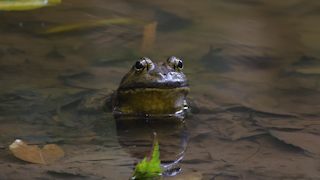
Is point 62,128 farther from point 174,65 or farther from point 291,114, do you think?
point 291,114

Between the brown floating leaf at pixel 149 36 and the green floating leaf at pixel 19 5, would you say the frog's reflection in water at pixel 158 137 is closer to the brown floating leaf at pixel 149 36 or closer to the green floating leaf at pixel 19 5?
the brown floating leaf at pixel 149 36

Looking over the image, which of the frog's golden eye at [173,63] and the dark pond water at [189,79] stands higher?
the frog's golden eye at [173,63]

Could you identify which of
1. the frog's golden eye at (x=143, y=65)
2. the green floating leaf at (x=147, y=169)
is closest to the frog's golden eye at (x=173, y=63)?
the frog's golden eye at (x=143, y=65)

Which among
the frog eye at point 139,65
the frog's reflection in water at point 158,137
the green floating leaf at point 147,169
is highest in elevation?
the frog eye at point 139,65

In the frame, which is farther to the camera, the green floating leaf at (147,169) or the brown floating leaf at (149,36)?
the brown floating leaf at (149,36)

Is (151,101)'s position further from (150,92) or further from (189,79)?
(189,79)

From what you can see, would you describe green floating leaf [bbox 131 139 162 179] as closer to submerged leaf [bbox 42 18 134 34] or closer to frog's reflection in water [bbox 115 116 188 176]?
frog's reflection in water [bbox 115 116 188 176]

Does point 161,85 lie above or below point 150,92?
above

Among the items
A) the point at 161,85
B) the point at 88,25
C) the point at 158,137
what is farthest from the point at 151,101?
the point at 88,25
